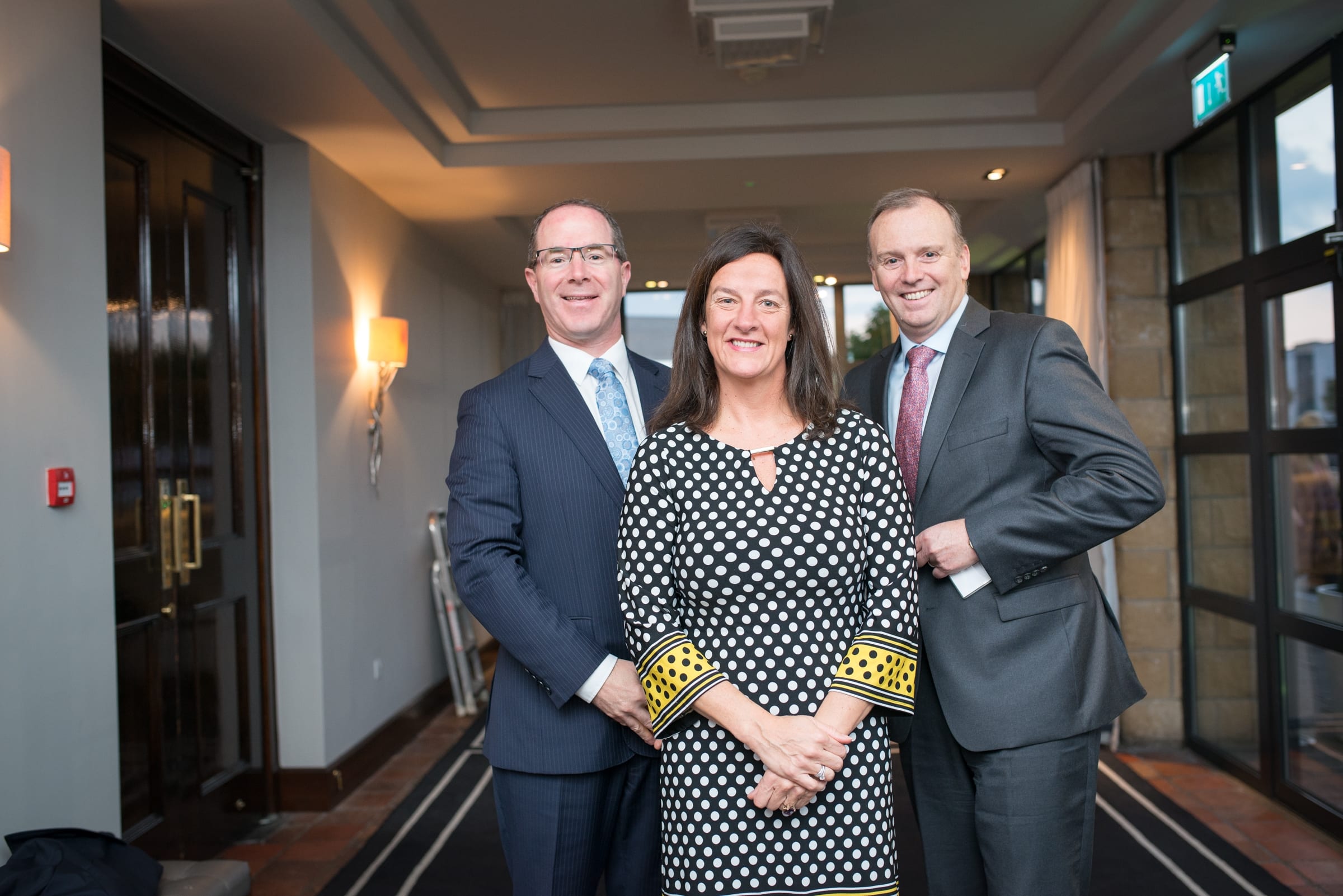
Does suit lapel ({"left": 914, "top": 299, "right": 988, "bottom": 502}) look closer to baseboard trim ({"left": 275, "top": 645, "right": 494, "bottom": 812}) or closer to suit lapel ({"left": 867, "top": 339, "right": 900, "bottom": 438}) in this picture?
suit lapel ({"left": 867, "top": 339, "right": 900, "bottom": 438})

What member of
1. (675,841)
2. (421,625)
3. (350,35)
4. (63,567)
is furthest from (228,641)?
(675,841)

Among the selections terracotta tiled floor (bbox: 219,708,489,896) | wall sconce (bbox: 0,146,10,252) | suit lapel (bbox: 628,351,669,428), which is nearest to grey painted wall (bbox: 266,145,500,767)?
terracotta tiled floor (bbox: 219,708,489,896)

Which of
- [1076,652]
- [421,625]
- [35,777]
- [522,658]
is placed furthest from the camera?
[421,625]

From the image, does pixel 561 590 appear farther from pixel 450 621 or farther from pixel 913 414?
pixel 450 621

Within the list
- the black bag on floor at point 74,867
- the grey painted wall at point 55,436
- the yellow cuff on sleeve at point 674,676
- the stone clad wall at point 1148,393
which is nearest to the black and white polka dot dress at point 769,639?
the yellow cuff on sleeve at point 674,676

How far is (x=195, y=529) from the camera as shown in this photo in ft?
11.5

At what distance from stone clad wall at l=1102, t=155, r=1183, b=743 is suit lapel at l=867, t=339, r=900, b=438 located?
10.3ft

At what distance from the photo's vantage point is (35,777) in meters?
2.44

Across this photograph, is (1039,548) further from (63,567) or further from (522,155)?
(522,155)

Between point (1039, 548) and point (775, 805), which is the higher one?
point (1039, 548)

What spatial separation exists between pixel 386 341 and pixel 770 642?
372 cm

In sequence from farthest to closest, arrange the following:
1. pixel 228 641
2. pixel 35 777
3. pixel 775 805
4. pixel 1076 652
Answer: pixel 228 641
pixel 35 777
pixel 1076 652
pixel 775 805

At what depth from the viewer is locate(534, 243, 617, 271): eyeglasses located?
1923 mm

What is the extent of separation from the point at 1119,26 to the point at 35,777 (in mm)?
4128
